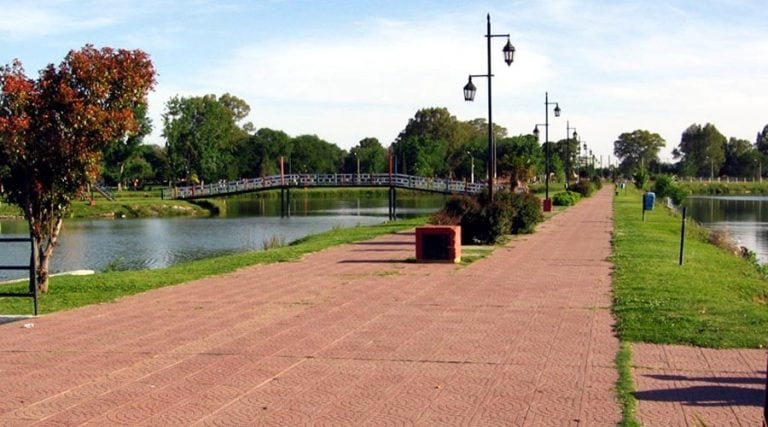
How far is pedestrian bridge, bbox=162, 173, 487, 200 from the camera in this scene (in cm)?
6162

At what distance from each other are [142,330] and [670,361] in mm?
5414

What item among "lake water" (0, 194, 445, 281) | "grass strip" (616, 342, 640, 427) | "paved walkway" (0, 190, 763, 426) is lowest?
"lake water" (0, 194, 445, 281)

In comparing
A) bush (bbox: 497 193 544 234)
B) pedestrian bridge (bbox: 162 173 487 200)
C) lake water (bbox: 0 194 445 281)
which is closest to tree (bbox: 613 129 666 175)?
pedestrian bridge (bbox: 162 173 487 200)

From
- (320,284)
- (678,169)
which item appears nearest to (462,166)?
(678,169)

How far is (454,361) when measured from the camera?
290 inches

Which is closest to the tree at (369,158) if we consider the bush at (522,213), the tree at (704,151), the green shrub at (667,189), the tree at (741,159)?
the tree at (704,151)

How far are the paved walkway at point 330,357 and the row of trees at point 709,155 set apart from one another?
145m

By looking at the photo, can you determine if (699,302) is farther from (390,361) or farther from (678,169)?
(678,169)

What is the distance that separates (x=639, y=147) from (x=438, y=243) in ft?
567

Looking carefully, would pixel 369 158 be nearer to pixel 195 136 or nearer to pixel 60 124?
pixel 195 136

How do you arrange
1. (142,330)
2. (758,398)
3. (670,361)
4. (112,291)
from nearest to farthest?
(758,398) < (670,361) < (142,330) < (112,291)

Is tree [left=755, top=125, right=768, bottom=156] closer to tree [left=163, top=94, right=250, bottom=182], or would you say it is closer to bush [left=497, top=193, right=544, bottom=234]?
tree [left=163, top=94, right=250, bottom=182]

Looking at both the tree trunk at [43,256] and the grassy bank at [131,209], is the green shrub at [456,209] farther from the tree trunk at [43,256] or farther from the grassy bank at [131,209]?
the grassy bank at [131,209]

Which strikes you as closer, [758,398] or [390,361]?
[758,398]
